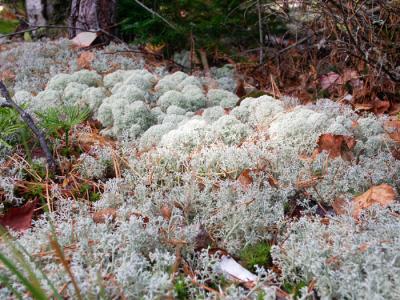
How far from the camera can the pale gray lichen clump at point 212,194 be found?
1.47 m

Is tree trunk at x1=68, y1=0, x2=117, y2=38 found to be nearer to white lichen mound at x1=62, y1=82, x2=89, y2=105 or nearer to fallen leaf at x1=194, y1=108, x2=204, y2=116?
white lichen mound at x1=62, y1=82, x2=89, y2=105

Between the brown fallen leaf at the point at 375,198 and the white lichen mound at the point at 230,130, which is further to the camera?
the white lichen mound at the point at 230,130

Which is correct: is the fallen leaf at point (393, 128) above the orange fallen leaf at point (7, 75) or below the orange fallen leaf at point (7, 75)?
below

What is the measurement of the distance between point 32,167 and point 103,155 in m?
0.40

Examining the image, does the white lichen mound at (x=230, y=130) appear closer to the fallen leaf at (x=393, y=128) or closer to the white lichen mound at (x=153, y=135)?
the white lichen mound at (x=153, y=135)

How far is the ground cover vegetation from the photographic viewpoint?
1.49 m

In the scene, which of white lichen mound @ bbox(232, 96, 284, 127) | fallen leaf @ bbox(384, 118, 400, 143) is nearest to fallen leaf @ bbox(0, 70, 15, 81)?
white lichen mound @ bbox(232, 96, 284, 127)

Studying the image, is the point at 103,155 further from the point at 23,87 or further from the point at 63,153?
the point at 23,87

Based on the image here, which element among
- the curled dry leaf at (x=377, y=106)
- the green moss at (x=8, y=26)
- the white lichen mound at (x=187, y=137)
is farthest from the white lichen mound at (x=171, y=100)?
the green moss at (x=8, y=26)

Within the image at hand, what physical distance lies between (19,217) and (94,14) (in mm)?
3272

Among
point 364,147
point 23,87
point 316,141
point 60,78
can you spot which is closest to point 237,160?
point 316,141

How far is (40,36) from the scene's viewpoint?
5.72 m

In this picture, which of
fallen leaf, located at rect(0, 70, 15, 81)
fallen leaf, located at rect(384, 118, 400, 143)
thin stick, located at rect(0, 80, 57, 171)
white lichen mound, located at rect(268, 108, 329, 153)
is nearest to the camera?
thin stick, located at rect(0, 80, 57, 171)

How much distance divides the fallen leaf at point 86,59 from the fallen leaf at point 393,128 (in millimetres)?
2688
